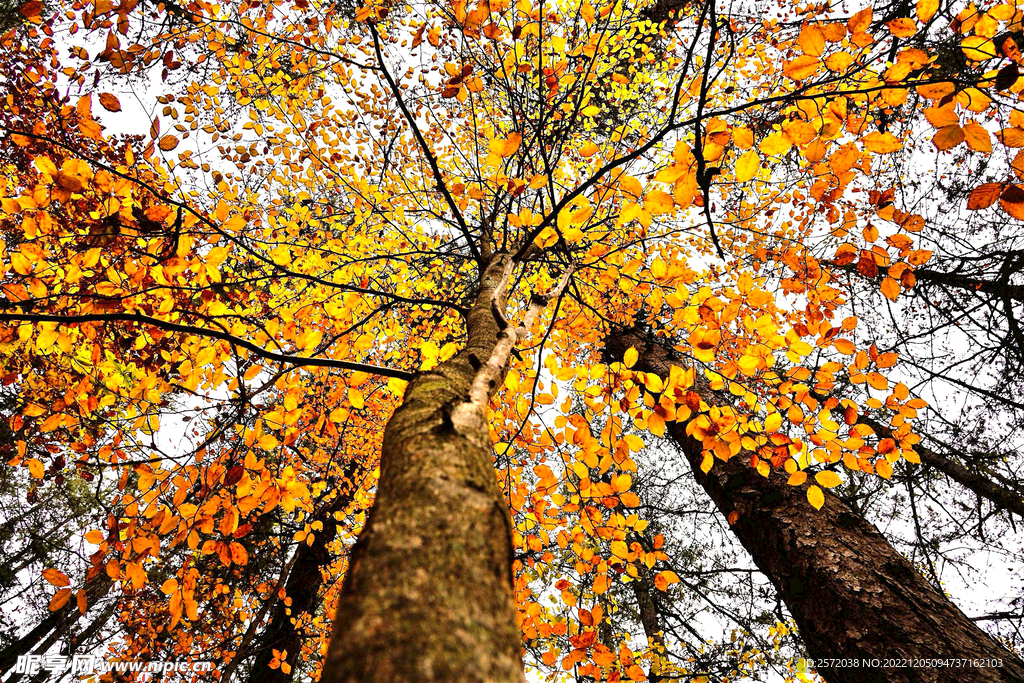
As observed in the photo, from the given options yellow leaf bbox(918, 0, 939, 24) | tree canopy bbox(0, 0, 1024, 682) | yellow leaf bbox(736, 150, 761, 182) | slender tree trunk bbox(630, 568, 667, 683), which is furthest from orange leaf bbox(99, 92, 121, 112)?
slender tree trunk bbox(630, 568, 667, 683)

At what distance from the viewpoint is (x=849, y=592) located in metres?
2.40

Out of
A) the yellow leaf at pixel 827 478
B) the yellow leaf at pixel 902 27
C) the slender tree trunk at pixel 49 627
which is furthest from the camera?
the slender tree trunk at pixel 49 627

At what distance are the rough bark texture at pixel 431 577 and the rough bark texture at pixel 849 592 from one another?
8.39 feet

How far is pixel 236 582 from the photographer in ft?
28.2

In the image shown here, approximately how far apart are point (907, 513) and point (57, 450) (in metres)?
10.4

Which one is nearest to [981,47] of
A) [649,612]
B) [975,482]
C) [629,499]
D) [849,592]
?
[975,482]

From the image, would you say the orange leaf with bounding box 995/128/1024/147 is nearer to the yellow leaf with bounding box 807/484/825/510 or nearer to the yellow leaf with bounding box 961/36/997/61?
the yellow leaf with bounding box 961/36/997/61

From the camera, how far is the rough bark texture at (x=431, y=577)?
24.0 inches

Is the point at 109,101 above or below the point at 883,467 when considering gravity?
above

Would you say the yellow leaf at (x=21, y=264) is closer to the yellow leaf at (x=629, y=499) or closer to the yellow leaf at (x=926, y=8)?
the yellow leaf at (x=629, y=499)

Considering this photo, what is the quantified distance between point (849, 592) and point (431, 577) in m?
2.94

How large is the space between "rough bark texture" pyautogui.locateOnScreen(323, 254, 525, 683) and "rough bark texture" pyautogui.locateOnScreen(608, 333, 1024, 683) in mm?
2558

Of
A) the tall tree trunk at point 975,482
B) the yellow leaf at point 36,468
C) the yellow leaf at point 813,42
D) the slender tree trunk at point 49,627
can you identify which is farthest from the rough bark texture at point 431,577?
the slender tree trunk at point 49,627

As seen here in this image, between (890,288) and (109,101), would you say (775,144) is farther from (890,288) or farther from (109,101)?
(109,101)
